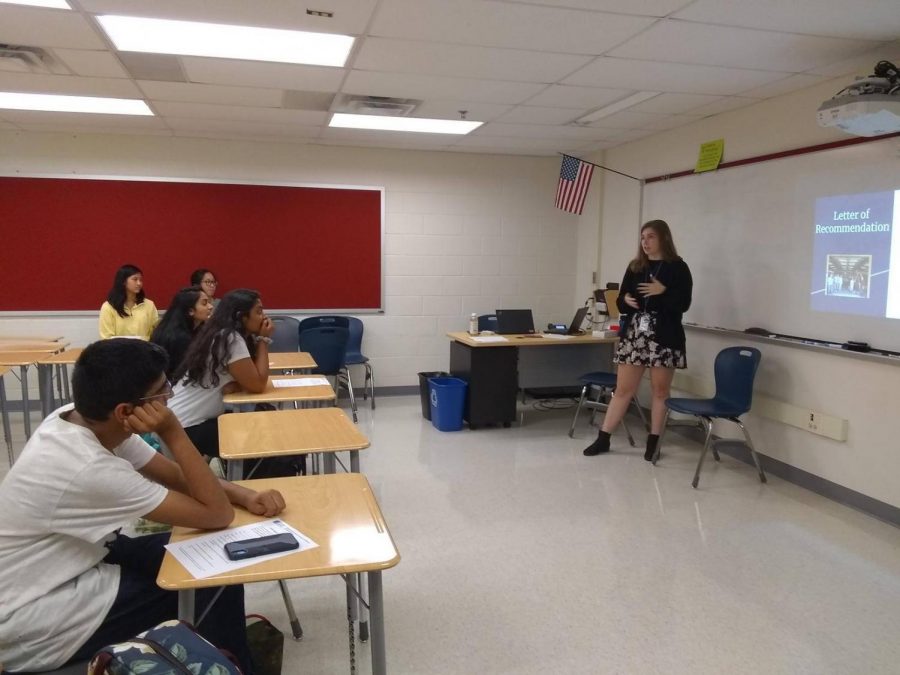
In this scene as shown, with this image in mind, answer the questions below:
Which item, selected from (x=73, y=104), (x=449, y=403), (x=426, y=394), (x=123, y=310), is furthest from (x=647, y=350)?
(x=73, y=104)

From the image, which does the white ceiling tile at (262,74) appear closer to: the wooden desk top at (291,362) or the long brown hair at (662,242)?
the wooden desk top at (291,362)

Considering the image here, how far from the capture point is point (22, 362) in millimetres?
4246

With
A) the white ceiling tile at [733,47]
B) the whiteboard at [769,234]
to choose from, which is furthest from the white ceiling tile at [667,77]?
the whiteboard at [769,234]

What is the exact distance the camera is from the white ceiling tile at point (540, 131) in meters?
5.58

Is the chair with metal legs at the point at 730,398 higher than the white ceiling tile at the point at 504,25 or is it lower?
lower

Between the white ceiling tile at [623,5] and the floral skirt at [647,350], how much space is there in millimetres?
2251

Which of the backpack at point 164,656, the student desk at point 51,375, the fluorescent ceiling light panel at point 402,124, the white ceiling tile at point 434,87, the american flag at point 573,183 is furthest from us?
the american flag at point 573,183

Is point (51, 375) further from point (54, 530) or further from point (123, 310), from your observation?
point (54, 530)

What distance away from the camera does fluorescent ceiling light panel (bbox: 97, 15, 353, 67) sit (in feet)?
10.8

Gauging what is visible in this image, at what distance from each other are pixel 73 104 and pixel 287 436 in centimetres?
392

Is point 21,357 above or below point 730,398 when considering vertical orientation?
above

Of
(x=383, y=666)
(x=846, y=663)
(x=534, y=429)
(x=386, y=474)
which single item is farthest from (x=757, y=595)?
(x=534, y=429)

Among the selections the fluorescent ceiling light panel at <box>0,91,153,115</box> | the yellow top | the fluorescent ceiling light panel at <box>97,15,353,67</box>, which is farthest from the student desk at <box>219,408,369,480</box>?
the fluorescent ceiling light panel at <box>0,91,153,115</box>

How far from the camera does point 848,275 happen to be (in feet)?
12.7
